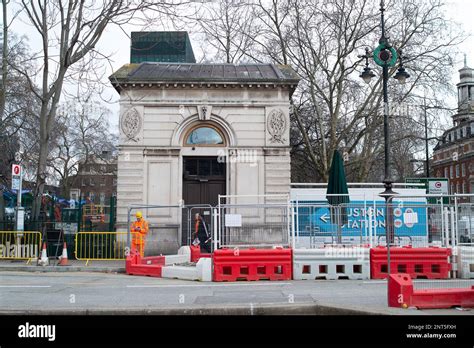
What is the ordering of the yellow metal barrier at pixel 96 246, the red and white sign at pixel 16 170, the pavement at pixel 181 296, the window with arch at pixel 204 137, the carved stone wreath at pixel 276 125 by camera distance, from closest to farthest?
the pavement at pixel 181 296
the red and white sign at pixel 16 170
the yellow metal barrier at pixel 96 246
the carved stone wreath at pixel 276 125
the window with arch at pixel 204 137

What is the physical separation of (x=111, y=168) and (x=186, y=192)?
43.6m

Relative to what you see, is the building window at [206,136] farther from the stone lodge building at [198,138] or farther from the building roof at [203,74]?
the building roof at [203,74]

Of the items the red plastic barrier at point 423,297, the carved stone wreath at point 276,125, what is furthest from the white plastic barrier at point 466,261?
the carved stone wreath at point 276,125

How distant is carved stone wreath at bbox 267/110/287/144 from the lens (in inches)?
856

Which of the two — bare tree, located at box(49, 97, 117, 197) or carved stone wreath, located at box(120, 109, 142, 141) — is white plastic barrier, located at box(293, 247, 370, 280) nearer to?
carved stone wreath, located at box(120, 109, 142, 141)

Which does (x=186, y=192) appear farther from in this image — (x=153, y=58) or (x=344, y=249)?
(x=153, y=58)

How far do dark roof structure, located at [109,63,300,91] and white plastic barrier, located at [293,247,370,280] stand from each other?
396 inches

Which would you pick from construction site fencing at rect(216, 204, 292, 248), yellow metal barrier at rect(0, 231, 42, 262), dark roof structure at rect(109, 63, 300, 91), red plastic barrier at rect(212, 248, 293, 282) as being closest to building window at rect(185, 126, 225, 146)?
dark roof structure at rect(109, 63, 300, 91)

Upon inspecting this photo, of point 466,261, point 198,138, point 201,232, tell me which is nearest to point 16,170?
point 201,232

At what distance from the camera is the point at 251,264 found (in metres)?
13.5

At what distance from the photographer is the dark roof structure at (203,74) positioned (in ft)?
70.4

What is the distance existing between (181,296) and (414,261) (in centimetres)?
708

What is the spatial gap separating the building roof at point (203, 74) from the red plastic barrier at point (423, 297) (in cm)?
1457
